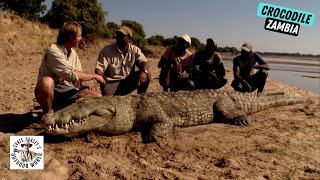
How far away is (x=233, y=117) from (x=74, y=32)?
3311 mm

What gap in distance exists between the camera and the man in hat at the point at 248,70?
769 cm

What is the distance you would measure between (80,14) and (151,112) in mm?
19015

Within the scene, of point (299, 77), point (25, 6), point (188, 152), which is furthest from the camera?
point (25, 6)

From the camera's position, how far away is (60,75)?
451 centimetres

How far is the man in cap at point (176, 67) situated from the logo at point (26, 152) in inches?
143

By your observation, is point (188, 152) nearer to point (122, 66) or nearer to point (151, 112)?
point (151, 112)

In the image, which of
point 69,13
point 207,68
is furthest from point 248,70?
point 69,13

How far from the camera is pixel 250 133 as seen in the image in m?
5.42

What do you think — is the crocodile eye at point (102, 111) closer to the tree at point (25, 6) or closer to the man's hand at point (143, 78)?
the man's hand at point (143, 78)

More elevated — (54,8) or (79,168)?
(54,8)

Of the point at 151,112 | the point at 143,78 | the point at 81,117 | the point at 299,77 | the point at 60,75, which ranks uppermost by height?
the point at 60,75

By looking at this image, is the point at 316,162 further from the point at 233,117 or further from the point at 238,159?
the point at 233,117

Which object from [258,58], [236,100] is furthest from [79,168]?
[258,58]

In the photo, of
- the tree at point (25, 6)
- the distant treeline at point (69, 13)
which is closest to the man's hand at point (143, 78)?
the distant treeline at point (69, 13)
